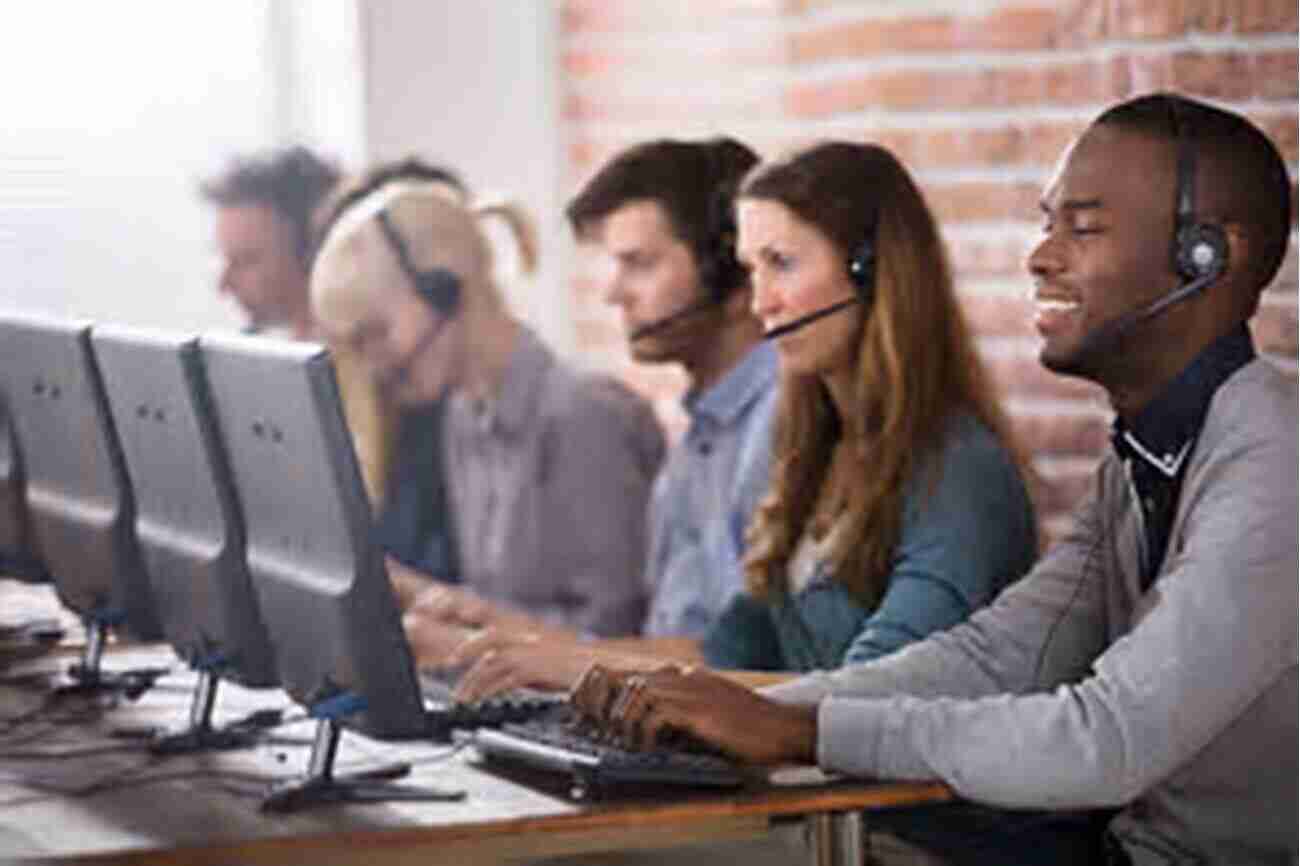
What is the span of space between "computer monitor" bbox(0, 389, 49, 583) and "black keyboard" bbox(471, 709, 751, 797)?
871 mm

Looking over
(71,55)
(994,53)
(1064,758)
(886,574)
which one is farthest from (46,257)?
(1064,758)

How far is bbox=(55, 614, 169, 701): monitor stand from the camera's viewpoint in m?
3.20

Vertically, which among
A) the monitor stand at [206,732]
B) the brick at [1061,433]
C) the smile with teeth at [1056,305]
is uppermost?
the smile with teeth at [1056,305]

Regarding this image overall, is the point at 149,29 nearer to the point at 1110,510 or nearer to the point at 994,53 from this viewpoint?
the point at 994,53

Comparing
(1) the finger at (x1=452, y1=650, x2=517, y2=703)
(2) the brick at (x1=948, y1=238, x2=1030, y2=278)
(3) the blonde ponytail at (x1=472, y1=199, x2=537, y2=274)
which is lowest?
(1) the finger at (x1=452, y1=650, x2=517, y2=703)

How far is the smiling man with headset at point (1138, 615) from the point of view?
2.46m

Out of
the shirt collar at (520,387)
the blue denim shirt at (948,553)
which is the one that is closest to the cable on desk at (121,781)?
the blue denim shirt at (948,553)

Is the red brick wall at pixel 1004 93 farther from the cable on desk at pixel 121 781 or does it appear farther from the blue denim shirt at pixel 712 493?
the cable on desk at pixel 121 781

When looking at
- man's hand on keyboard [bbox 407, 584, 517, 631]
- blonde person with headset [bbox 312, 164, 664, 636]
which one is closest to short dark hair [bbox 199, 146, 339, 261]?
blonde person with headset [bbox 312, 164, 664, 636]

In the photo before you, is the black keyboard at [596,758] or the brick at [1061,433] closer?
the black keyboard at [596,758]

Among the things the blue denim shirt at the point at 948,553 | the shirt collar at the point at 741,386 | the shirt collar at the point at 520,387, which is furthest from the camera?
the shirt collar at the point at 520,387

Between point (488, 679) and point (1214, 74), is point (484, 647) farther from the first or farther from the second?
point (1214, 74)

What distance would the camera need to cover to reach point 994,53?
3.88 m

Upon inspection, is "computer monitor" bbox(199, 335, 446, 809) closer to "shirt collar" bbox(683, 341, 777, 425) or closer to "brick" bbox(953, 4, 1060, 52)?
A: "shirt collar" bbox(683, 341, 777, 425)
